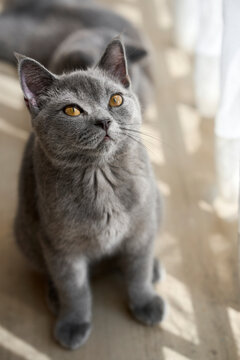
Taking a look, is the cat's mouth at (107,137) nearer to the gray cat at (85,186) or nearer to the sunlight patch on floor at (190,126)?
the gray cat at (85,186)

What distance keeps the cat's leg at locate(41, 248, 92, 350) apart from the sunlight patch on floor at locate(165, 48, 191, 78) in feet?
4.71

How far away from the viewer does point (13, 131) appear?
2209 millimetres

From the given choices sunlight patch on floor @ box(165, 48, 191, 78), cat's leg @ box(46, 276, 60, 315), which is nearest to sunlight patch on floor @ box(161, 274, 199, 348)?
cat's leg @ box(46, 276, 60, 315)

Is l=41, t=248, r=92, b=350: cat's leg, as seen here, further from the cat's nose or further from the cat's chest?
the cat's nose

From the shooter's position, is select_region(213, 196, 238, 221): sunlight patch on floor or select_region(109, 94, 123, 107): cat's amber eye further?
select_region(213, 196, 238, 221): sunlight patch on floor

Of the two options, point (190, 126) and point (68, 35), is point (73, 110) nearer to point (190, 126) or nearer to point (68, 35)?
point (190, 126)

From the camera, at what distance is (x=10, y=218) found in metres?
1.80

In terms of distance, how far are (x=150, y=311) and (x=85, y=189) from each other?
1.65 ft

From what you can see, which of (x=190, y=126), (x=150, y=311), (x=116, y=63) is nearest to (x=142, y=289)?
(x=150, y=311)

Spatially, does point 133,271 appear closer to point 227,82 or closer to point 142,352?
point 142,352

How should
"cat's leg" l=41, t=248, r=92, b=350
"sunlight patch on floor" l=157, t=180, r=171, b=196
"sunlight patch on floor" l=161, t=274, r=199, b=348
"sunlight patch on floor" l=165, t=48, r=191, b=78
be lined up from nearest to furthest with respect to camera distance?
"cat's leg" l=41, t=248, r=92, b=350 → "sunlight patch on floor" l=161, t=274, r=199, b=348 → "sunlight patch on floor" l=157, t=180, r=171, b=196 → "sunlight patch on floor" l=165, t=48, r=191, b=78

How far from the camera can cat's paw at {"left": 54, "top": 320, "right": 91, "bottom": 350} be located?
4.54ft

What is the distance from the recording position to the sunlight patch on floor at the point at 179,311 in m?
1.40

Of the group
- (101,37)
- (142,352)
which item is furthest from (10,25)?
(142,352)
